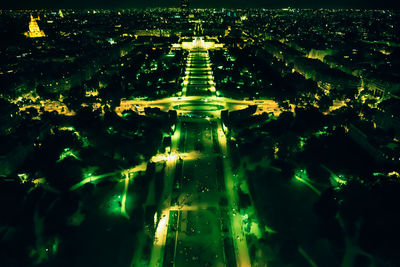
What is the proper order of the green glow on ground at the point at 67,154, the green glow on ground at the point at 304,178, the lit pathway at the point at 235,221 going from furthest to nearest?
1. the green glow on ground at the point at 67,154
2. the green glow on ground at the point at 304,178
3. the lit pathway at the point at 235,221

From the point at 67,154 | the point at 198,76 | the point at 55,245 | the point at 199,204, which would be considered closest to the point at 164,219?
the point at 199,204

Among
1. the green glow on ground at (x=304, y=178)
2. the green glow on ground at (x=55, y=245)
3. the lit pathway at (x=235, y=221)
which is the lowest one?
the green glow on ground at (x=55, y=245)

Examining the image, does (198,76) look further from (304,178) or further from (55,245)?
(55,245)

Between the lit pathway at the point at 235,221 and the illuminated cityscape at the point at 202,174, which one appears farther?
the illuminated cityscape at the point at 202,174

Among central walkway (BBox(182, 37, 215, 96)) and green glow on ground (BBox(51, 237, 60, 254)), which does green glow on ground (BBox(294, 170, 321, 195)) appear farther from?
central walkway (BBox(182, 37, 215, 96))

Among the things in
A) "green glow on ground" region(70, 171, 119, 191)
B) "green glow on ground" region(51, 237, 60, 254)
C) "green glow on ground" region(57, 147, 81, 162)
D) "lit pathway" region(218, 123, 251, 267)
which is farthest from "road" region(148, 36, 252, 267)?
"green glow on ground" region(57, 147, 81, 162)

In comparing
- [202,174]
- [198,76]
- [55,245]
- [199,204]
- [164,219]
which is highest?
[198,76]

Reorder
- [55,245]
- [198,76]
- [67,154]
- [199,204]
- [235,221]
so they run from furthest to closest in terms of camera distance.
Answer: [198,76], [67,154], [199,204], [235,221], [55,245]

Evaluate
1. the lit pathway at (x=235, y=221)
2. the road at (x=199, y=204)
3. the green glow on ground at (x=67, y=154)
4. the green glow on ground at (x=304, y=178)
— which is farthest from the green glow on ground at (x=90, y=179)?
the green glow on ground at (x=304, y=178)

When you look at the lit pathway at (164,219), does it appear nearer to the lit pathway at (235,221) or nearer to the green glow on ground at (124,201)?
the green glow on ground at (124,201)

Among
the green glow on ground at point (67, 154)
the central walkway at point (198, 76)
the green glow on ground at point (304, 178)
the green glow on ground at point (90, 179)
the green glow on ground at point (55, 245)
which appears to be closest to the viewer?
the green glow on ground at point (55, 245)

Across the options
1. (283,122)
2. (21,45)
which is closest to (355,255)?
(283,122)
